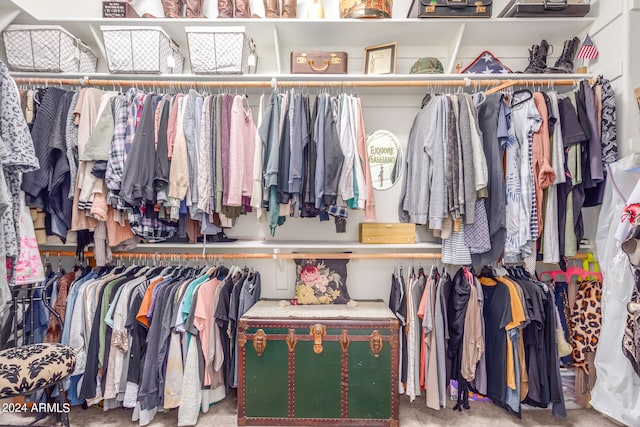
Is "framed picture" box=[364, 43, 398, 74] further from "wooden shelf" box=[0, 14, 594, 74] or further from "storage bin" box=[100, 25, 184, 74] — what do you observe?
"storage bin" box=[100, 25, 184, 74]

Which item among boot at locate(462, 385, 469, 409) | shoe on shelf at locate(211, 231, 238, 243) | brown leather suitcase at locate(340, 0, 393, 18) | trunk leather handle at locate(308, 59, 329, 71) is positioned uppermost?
brown leather suitcase at locate(340, 0, 393, 18)

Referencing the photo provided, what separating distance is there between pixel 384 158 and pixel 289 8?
3.95ft

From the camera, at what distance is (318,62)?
7.20 ft

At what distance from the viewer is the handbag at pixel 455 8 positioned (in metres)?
2.13

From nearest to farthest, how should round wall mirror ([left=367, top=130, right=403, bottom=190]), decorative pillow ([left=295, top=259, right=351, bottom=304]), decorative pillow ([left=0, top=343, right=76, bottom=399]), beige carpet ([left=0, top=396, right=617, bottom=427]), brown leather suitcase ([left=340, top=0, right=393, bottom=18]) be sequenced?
decorative pillow ([left=0, top=343, right=76, bottom=399]) < beige carpet ([left=0, top=396, right=617, bottom=427]) < brown leather suitcase ([left=340, top=0, right=393, bottom=18]) < decorative pillow ([left=295, top=259, right=351, bottom=304]) < round wall mirror ([left=367, top=130, right=403, bottom=190])

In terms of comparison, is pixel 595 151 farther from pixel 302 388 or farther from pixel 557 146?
pixel 302 388

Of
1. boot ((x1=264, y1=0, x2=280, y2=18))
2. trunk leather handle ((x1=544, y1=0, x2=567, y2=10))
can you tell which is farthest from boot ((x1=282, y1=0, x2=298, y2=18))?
trunk leather handle ((x1=544, y1=0, x2=567, y2=10))

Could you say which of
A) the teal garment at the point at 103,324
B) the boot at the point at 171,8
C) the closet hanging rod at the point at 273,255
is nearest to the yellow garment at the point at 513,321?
the closet hanging rod at the point at 273,255

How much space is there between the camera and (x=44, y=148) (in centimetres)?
195

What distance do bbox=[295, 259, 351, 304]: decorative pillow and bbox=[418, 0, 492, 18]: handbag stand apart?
1721 mm

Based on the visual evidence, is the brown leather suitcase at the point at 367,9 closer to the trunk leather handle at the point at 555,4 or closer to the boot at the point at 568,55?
the trunk leather handle at the point at 555,4

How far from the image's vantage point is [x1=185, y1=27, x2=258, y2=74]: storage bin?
6.80 feet

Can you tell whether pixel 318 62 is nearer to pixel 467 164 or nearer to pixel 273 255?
pixel 467 164

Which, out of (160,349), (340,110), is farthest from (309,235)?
(160,349)
